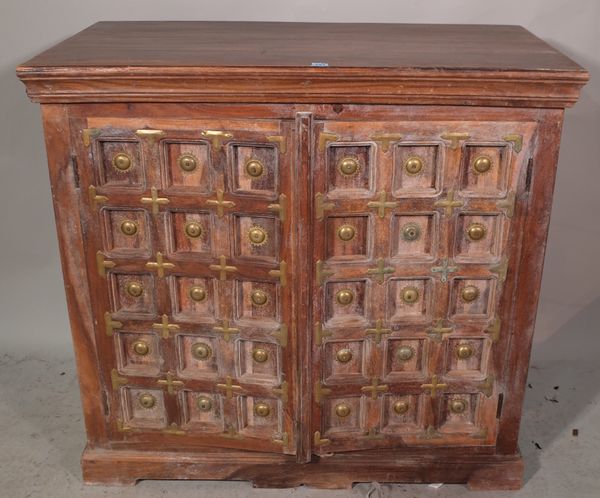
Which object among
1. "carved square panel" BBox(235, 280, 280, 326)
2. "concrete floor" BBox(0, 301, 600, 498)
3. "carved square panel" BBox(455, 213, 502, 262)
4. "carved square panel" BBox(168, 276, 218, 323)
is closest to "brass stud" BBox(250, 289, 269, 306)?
"carved square panel" BBox(235, 280, 280, 326)

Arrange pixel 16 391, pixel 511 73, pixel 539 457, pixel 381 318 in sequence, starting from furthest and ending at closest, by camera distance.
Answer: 1. pixel 16 391
2. pixel 539 457
3. pixel 381 318
4. pixel 511 73

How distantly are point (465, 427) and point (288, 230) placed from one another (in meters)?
0.84

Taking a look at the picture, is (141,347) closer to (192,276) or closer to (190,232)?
(192,276)

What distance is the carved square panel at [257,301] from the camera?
2346mm

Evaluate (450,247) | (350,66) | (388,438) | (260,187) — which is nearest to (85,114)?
(260,187)

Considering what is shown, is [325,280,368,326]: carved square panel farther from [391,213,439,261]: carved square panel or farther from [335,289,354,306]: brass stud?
[391,213,439,261]: carved square panel

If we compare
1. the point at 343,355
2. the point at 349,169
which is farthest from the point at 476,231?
the point at 343,355

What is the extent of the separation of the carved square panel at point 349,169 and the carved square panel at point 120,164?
50 cm

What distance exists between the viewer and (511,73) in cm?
204

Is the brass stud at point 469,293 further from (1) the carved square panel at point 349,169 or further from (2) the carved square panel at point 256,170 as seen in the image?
(2) the carved square panel at point 256,170

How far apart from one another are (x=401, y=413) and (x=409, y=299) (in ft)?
1.29

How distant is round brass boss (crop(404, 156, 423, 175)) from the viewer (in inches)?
85.3

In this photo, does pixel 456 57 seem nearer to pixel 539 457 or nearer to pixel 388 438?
pixel 388 438

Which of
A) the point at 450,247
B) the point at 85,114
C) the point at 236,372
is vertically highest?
the point at 85,114
